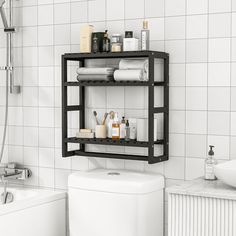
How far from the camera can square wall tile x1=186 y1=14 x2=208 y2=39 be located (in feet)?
9.99

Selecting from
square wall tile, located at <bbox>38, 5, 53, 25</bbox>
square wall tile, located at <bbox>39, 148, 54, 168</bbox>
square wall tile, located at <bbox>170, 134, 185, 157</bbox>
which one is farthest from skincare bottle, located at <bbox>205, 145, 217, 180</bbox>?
square wall tile, located at <bbox>38, 5, 53, 25</bbox>

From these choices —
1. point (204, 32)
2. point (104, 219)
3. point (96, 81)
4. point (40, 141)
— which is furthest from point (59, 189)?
point (204, 32)

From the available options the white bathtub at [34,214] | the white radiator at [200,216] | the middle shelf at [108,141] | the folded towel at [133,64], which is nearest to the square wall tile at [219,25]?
the folded towel at [133,64]

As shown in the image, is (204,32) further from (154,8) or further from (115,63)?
(115,63)

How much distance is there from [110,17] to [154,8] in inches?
12.2

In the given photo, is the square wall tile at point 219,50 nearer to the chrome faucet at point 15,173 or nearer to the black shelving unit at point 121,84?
the black shelving unit at point 121,84

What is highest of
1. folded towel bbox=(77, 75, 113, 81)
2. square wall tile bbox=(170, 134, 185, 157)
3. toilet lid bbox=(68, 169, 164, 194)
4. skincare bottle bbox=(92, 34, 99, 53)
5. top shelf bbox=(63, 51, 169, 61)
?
skincare bottle bbox=(92, 34, 99, 53)

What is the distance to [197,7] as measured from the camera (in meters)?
3.06

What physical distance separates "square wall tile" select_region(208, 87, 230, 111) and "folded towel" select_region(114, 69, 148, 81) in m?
0.39

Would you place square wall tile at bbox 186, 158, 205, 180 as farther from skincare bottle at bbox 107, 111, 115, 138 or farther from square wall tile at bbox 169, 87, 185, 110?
skincare bottle at bbox 107, 111, 115, 138

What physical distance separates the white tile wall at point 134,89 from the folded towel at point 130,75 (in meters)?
0.21

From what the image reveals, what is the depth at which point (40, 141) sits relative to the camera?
144 inches

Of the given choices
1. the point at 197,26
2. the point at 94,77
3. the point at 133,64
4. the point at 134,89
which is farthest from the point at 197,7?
the point at 94,77

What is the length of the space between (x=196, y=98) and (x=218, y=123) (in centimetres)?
20
